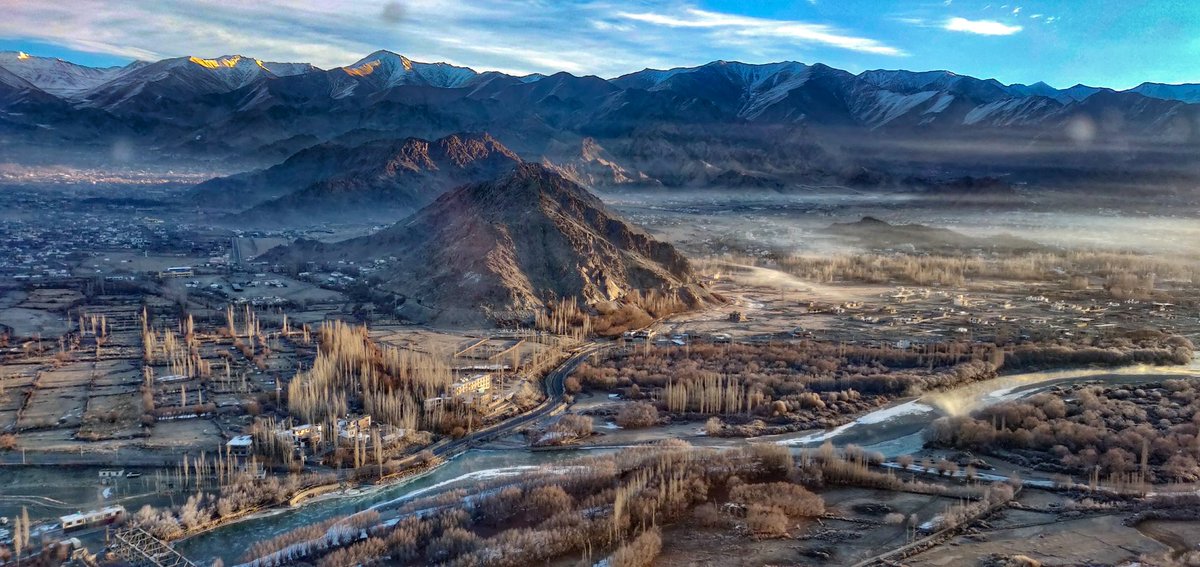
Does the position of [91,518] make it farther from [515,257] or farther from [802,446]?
[515,257]

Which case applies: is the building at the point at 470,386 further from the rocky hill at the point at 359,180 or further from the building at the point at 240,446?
the rocky hill at the point at 359,180

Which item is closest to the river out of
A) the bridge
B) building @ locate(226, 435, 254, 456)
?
the bridge

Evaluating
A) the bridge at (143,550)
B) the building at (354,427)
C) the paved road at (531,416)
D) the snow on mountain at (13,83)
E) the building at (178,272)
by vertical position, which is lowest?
the bridge at (143,550)

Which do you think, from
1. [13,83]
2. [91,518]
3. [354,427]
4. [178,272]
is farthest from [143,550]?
[13,83]

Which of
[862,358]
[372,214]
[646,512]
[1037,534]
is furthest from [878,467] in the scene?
[372,214]

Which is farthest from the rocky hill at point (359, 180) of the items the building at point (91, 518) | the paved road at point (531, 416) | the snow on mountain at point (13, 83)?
the building at point (91, 518)

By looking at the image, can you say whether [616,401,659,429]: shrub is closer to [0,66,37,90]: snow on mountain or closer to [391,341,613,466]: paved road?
[391,341,613,466]: paved road
